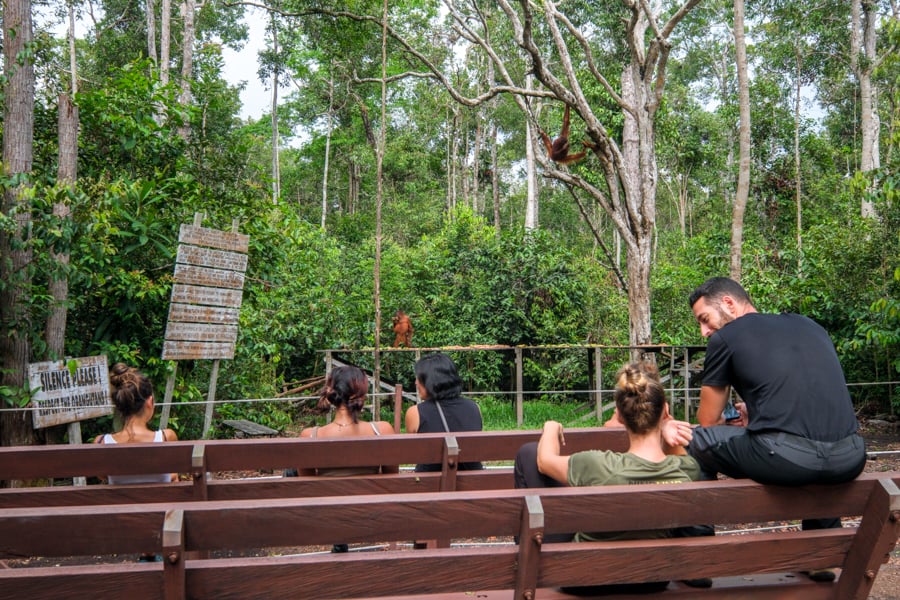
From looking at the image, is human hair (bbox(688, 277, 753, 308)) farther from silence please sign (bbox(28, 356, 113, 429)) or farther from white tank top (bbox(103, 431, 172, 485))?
silence please sign (bbox(28, 356, 113, 429))

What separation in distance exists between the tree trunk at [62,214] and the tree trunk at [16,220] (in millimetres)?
175

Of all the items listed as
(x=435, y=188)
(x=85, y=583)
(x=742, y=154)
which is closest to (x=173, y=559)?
(x=85, y=583)

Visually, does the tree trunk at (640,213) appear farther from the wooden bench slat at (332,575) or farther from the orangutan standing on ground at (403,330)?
the wooden bench slat at (332,575)

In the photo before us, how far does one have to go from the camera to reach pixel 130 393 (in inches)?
143

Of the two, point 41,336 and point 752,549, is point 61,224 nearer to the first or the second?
point 41,336

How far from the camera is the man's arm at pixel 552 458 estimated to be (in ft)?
8.59

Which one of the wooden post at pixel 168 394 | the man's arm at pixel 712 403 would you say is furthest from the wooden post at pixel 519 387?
the man's arm at pixel 712 403

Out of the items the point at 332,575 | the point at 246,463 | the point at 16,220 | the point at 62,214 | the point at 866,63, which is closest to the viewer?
the point at 332,575

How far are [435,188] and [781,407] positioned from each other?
114 feet

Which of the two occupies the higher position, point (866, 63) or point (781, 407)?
point (866, 63)

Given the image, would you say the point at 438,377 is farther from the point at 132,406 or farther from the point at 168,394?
the point at 168,394

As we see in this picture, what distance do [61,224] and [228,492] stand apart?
139 inches

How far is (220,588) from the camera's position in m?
2.02

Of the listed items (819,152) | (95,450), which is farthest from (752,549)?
(819,152)
